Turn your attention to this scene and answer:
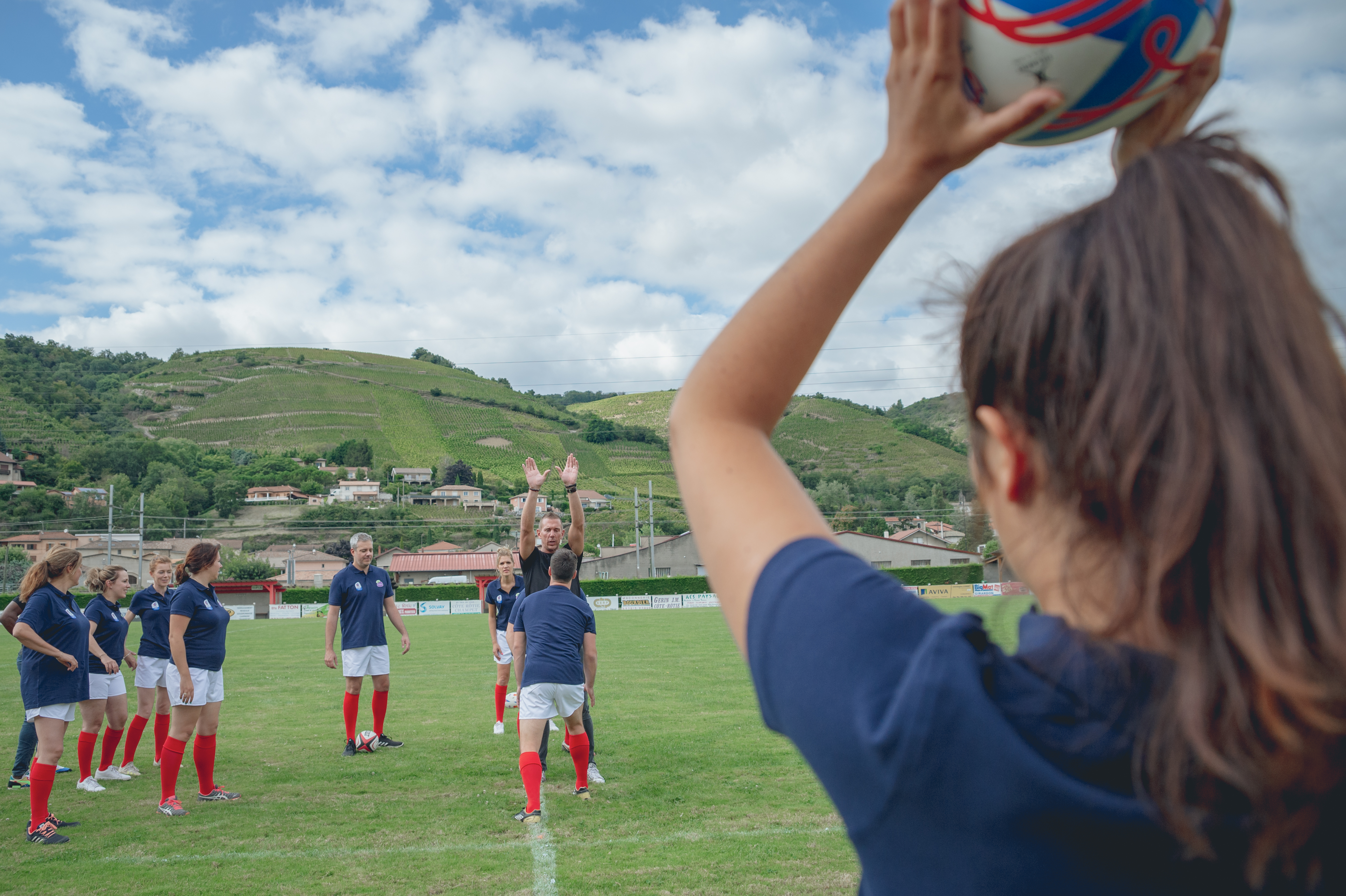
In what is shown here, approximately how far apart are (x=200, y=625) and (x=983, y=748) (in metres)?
9.08

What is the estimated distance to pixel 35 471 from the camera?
97.6 metres

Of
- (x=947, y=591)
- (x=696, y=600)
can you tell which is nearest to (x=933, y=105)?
(x=696, y=600)

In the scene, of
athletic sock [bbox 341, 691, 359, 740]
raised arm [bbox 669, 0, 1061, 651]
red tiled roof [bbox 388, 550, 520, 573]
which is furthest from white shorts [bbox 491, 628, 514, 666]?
red tiled roof [bbox 388, 550, 520, 573]

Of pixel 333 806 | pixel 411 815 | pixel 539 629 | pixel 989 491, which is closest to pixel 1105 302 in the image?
pixel 989 491

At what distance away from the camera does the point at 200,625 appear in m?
8.19

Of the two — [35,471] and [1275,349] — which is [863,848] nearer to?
[1275,349]

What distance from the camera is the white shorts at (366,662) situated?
10.1m

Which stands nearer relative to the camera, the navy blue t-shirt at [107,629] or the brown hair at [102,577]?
the navy blue t-shirt at [107,629]

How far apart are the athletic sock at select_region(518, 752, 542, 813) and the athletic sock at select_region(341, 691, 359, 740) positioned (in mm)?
3588

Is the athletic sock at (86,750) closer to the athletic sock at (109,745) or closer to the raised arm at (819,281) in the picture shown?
the athletic sock at (109,745)

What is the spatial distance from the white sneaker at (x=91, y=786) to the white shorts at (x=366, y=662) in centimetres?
254

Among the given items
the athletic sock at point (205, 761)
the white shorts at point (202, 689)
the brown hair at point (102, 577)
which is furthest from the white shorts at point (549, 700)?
the brown hair at point (102, 577)

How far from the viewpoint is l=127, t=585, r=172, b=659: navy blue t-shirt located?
9.57m

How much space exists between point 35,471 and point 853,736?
121727 mm
